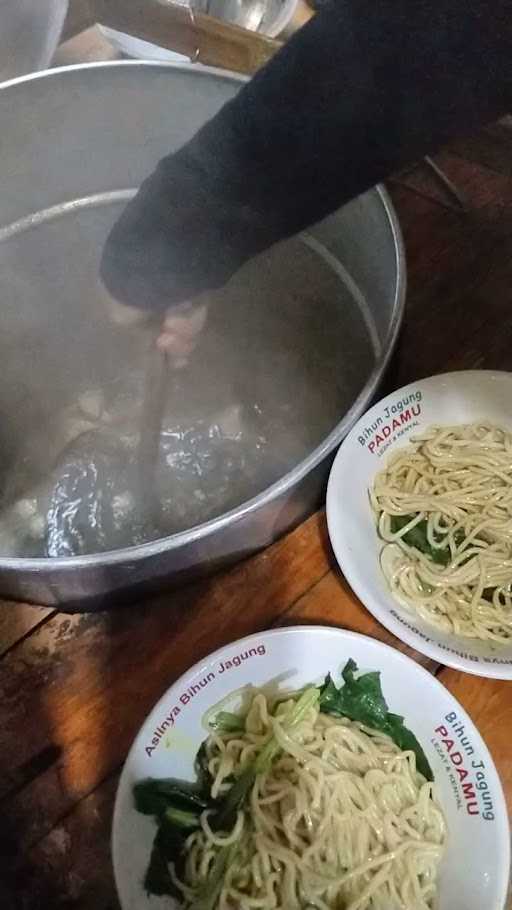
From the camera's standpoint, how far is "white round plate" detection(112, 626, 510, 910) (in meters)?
0.66

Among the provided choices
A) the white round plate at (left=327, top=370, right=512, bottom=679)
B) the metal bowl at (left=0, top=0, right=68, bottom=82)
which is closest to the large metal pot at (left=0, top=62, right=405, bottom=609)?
the white round plate at (left=327, top=370, right=512, bottom=679)

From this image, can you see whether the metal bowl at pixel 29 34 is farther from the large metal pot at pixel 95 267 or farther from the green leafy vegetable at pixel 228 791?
the green leafy vegetable at pixel 228 791

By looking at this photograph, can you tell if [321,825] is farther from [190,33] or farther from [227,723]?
[190,33]

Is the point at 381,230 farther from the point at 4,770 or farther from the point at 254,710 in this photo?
the point at 4,770

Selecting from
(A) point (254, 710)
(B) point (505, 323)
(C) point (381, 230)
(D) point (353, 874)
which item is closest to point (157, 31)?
(C) point (381, 230)

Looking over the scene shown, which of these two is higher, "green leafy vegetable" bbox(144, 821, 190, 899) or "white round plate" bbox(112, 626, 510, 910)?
"white round plate" bbox(112, 626, 510, 910)

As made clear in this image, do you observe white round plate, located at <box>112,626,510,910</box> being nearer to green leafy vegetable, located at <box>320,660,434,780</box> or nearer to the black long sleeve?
green leafy vegetable, located at <box>320,660,434,780</box>

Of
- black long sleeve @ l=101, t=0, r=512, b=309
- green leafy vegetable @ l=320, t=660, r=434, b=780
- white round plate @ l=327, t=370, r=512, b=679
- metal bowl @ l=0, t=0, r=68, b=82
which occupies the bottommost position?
green leafy vegetable @ l=320, t=660, r=434, b=780

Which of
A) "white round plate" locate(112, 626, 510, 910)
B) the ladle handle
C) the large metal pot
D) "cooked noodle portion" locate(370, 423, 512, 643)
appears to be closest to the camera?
"white round plate" locate(112, 626, 510, 910)

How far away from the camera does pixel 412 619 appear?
0.77m

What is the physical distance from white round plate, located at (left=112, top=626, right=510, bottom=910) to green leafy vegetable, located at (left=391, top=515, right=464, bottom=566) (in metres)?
0.17

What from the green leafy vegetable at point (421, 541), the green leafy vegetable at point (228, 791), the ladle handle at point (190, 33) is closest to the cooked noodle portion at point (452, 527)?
the green leafy vegetable at point (421, 541)

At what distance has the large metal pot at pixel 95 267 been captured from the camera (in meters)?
0.96

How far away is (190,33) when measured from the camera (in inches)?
44.7
